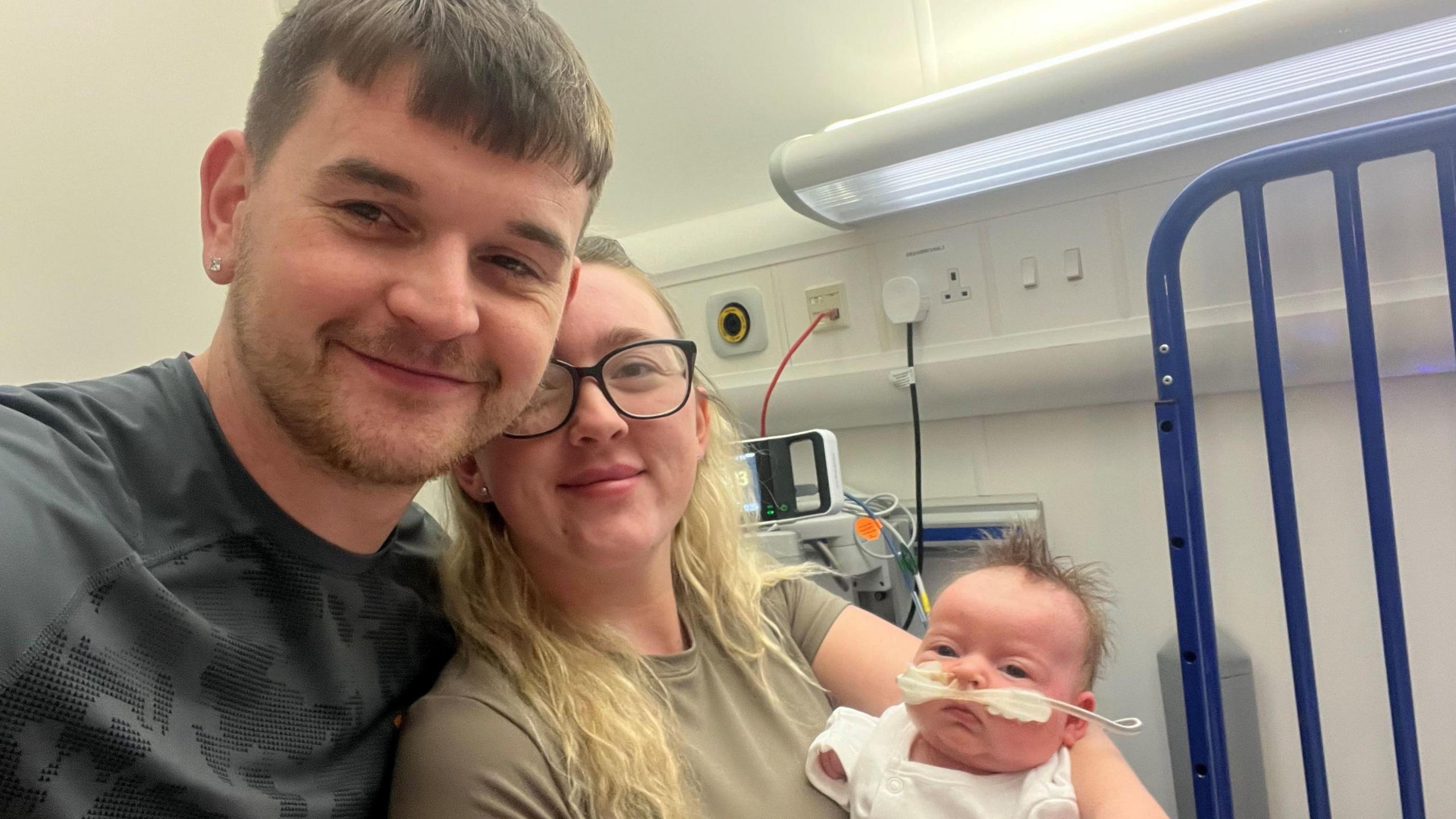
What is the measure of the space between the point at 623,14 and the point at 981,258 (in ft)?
3.35

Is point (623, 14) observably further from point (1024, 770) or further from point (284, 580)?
point (1024, 770)

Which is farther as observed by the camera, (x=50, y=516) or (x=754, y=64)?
(x=754, y=64)

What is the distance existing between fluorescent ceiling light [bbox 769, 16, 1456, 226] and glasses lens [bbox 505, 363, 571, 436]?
724 millimetres

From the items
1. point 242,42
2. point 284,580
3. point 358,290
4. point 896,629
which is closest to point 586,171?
point 358,290

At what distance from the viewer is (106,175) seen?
5.12 ft

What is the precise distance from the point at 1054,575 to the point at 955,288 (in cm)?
78

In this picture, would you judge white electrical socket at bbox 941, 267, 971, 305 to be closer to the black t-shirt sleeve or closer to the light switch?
the light switch

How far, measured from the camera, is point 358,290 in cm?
71

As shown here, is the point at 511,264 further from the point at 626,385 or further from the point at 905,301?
the point at 905,301

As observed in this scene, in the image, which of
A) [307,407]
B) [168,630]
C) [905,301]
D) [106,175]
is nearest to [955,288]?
[905,301]

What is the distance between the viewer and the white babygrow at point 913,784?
0.86m

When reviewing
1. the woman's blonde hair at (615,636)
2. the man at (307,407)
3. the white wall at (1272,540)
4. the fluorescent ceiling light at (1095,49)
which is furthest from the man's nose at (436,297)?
the white wall at (1272,540)

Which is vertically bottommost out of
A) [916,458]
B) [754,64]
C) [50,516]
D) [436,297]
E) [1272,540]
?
[1272,540]

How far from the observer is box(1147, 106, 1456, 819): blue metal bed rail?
3.43 feet
